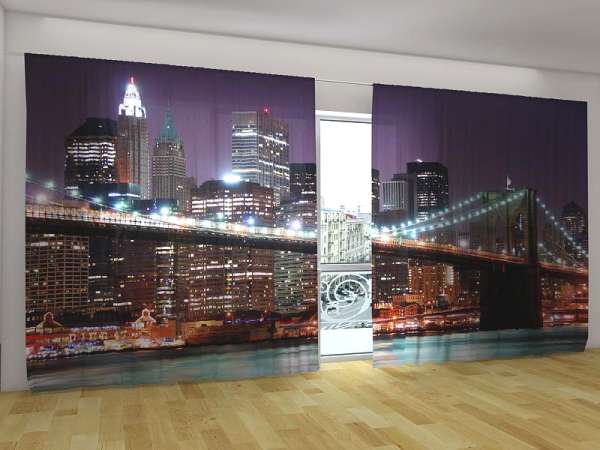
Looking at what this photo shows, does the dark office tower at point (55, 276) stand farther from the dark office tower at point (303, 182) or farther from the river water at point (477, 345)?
the river water at point (477, 345)

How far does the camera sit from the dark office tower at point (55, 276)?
442 centimetres

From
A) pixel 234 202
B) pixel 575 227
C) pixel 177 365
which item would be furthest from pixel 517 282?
pixel 177 365

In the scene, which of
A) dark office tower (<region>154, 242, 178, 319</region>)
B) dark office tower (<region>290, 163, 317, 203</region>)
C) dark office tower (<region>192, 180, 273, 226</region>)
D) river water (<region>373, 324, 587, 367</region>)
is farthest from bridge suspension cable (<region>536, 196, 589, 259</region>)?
dark office tower (<region>154, 242, 178, 319</region>)

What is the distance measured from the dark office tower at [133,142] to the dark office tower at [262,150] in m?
0.69

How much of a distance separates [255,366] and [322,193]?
5.44 ft

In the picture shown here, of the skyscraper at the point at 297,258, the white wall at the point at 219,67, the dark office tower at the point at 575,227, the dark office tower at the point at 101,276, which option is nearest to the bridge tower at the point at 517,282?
the dark office tower at the point at 575,227

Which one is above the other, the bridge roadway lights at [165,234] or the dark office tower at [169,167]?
the dark office tower at [169,167]

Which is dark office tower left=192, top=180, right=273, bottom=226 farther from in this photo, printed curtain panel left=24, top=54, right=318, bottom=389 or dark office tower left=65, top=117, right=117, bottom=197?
dark office tower left=65, top=117, right=117, bottom=197

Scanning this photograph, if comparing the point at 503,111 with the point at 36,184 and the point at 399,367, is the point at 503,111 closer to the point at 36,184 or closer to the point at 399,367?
the point at 399,367

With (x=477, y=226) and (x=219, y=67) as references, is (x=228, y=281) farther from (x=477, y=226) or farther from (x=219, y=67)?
(x=477, y=226)

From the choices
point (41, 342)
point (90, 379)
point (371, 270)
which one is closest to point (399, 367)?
point (371, 270)

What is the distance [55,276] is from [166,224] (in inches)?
34.4

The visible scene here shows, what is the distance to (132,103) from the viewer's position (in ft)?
15.2

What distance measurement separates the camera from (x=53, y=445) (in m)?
3.32
